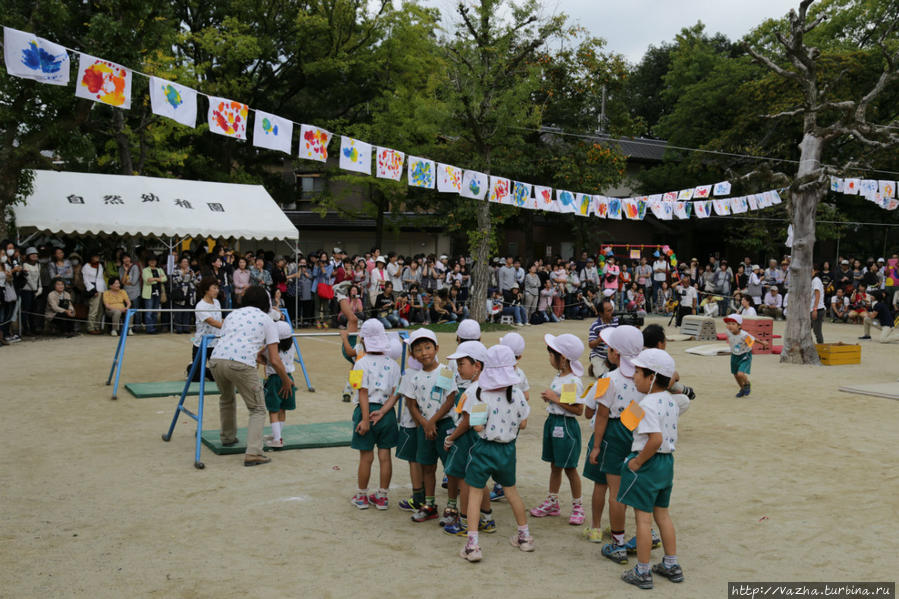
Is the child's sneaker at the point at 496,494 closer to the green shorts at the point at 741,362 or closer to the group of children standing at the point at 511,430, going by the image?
the group of children standing at the point at 511,430

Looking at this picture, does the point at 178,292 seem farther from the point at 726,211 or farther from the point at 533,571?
the point at 726,211

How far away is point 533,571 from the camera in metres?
4.41

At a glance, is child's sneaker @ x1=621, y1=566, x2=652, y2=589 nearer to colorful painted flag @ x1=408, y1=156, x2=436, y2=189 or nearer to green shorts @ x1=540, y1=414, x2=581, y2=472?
green shorts @ x1=540, y1=414, x2=581, y2=472

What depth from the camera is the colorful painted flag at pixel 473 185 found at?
53.5 ft

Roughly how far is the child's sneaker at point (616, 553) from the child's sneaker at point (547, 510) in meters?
0.78

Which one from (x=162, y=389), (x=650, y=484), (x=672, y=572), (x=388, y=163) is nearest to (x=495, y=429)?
(x=650, y=484)

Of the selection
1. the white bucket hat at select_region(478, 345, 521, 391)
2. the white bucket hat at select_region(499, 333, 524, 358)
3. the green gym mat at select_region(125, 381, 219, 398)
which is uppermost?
the white bucket hat at select_region(499, 333, 524, 358)

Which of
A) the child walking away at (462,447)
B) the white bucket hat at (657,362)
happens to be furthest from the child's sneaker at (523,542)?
the white bucket hat at (657,362)

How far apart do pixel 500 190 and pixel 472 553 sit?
13.7 meters

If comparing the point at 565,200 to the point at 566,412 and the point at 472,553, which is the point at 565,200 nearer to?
the point at 566,412

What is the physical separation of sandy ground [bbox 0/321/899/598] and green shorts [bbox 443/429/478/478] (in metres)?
0.47

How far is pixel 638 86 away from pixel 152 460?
43147 millimetres

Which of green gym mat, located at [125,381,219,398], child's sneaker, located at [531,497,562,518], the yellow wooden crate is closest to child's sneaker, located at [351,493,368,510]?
child's sneaker, located at [531,497,562,518]

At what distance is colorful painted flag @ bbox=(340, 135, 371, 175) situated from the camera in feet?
42.9
